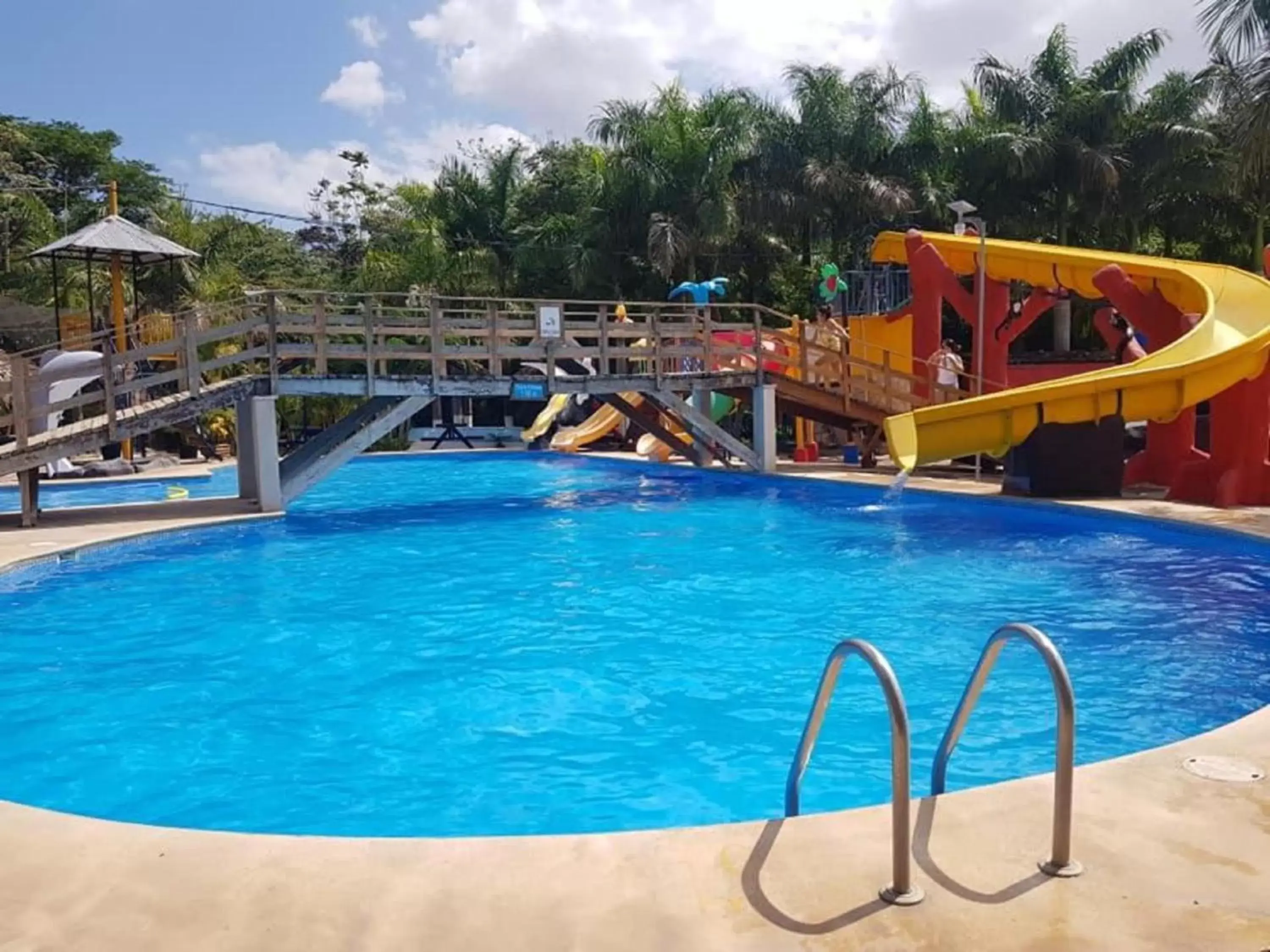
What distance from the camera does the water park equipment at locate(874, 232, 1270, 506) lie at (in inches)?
516

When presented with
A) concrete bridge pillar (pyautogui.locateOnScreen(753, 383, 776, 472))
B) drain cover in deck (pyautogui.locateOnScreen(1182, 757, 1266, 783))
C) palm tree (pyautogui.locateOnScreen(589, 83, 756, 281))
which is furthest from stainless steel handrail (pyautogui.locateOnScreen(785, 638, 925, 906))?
palm tree (pyautogui.locateOnScreen(589, 83, 756, 281))

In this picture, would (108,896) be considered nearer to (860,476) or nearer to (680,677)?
(680,677)

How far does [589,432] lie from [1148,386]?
1689 centimetres

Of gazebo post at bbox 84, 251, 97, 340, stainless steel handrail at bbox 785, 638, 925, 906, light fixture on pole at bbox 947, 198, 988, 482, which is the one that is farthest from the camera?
gazebo post at bbox 84, 251, 97, 340

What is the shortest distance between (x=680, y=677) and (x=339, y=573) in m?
5.64

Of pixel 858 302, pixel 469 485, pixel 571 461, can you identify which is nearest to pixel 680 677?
pixel 469 485

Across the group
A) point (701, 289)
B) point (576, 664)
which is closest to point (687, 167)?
point (701, 289)

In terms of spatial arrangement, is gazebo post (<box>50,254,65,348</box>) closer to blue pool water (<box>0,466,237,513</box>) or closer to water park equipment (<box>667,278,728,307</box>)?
blue pool water (<box>0,466,237,513</box>)

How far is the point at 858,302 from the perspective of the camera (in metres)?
29.6

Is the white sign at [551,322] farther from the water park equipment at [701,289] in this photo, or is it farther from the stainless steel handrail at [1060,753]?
the stainless steel handrail at [1060,753]

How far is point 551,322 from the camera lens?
17.9 m

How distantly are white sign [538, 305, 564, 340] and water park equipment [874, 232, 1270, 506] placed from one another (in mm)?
6287

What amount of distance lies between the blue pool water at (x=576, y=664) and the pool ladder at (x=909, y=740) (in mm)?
1737

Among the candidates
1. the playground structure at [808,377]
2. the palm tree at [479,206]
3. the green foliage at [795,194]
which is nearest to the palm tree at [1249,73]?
the playground structure at [808,377]
